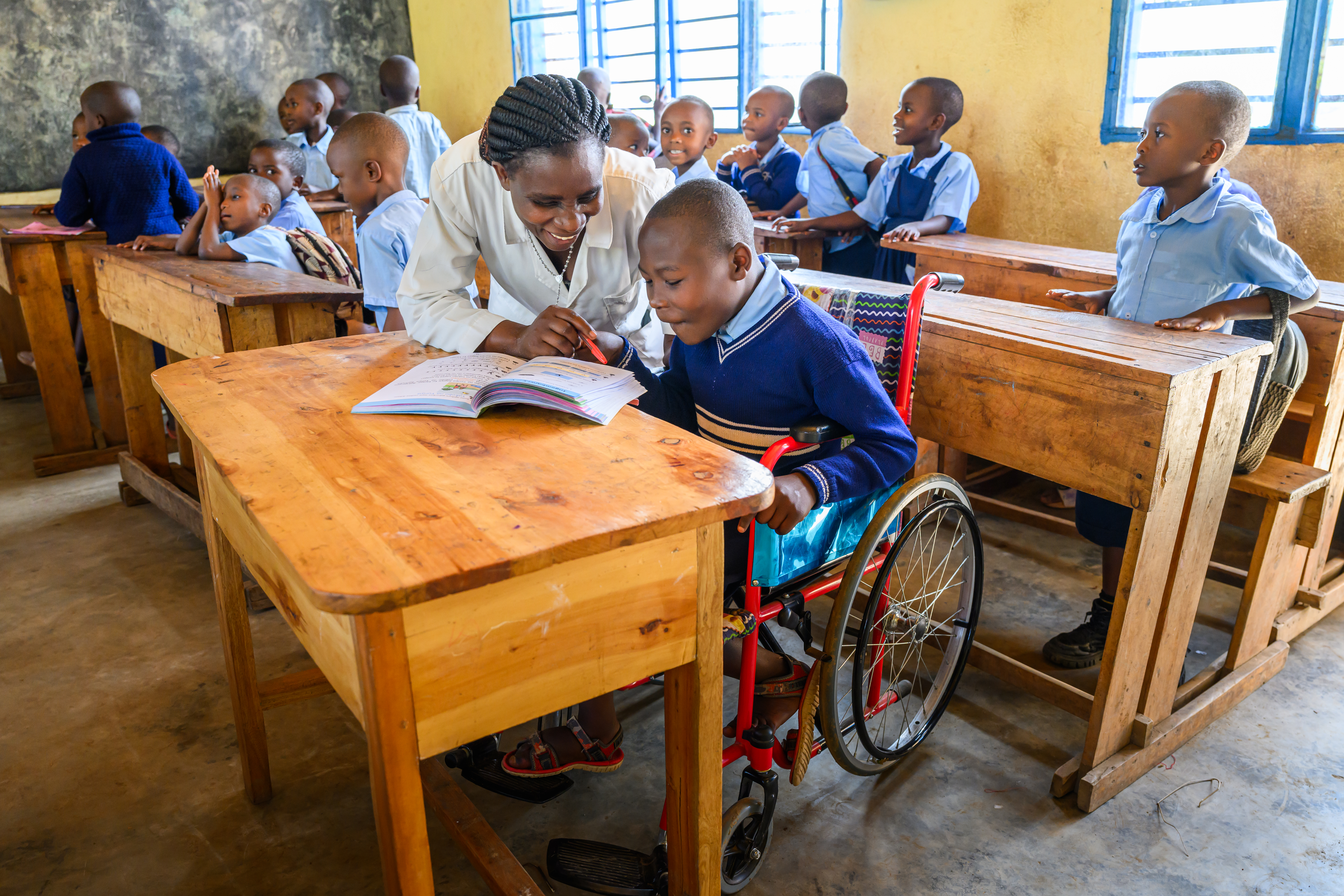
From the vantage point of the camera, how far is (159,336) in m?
2.96

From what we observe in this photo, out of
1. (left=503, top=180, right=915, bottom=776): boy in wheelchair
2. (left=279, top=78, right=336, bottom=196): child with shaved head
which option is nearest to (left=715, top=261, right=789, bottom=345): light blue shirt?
(left=503, top=180, right=915, bottom=776): boy in wheelchair

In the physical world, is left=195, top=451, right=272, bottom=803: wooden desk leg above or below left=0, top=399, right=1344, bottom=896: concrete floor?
above

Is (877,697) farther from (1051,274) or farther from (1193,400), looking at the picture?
(1051,274)

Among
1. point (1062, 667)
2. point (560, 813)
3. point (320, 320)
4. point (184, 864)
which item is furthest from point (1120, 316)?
point (184, 864)

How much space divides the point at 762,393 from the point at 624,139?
3.43 m

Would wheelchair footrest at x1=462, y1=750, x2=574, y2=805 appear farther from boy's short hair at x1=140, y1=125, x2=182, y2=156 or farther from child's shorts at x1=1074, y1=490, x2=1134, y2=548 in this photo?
boy's short hair at x1=140, y1=125, x2=182, y2=156

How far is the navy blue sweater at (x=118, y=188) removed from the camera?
4016 mm

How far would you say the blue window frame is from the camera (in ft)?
11.0

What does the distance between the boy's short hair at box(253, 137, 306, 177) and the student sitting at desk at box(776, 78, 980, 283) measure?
233 cm

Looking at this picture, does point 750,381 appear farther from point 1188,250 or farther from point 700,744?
point 1188,250

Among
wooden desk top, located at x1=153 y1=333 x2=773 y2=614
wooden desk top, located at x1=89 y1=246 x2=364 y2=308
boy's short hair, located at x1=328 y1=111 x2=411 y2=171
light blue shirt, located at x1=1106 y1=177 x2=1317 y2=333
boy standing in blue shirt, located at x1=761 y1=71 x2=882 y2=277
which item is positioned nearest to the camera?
wooden desk top, located at x1=153 y1=333 x2=773 y2=614

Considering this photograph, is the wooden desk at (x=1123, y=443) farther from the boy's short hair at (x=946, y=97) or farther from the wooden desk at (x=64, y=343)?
the wooden desk at (x=64, y=343)

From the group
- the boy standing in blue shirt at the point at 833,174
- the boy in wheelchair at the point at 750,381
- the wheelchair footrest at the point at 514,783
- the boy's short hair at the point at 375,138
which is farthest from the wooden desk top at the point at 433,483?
the boy standing in blue shirt at the point at 833,174

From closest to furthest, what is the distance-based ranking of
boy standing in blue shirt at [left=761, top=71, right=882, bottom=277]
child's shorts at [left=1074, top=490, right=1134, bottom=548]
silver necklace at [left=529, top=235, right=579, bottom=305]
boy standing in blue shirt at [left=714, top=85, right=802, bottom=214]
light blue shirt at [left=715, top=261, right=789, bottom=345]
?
light blue shirt at [left=715, top=261, right=789, bottom=345], silver necklace at [left=529, top=235, right=579, bottom=305], child's shorts at [left=1074, top=490, right=1134, bottom=548], boy standing in blue shirt at [left=761, top=71, right=882, bottom=277], boy standing in blue shirt at [left=714, top=85, right=802, bottom=214]
